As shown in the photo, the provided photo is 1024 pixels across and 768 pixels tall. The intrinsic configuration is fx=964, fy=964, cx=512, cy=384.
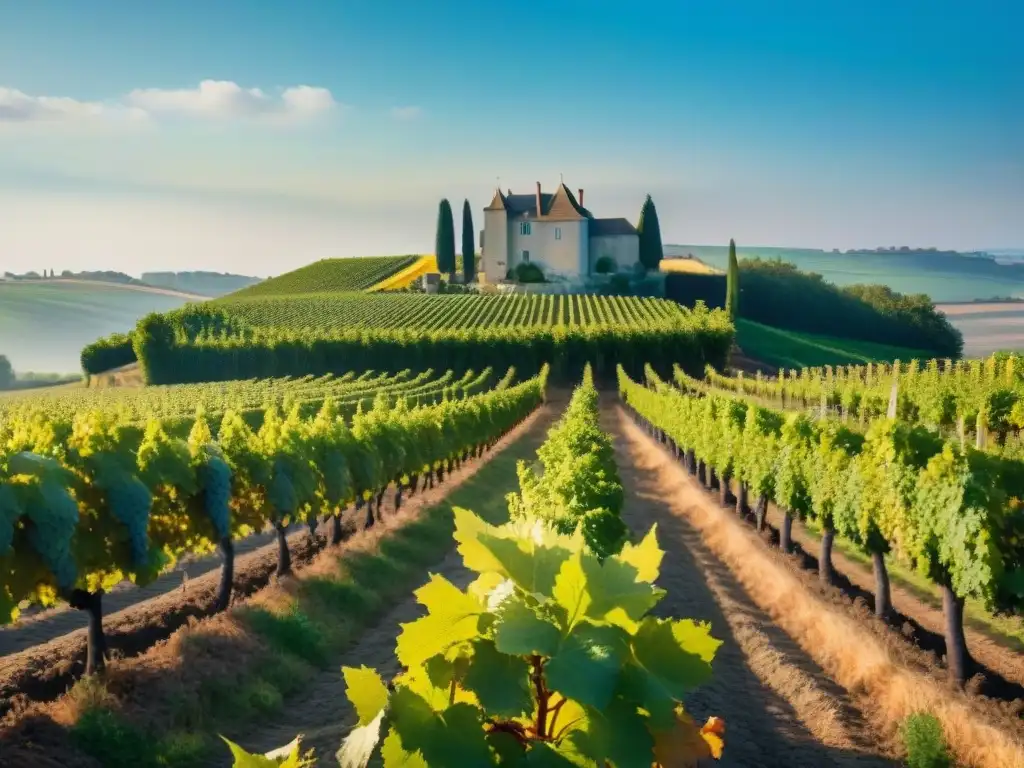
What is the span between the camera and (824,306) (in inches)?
4975

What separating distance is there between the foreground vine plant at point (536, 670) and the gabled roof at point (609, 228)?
122109 mm

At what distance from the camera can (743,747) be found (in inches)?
446

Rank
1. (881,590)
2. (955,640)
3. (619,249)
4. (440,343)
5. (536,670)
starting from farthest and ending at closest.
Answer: (619,249) → (440,343) → (881,590) → (955,640) → (536,670)

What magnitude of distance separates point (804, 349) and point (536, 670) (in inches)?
4410

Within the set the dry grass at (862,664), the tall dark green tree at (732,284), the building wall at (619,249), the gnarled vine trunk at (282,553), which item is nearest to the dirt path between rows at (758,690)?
the dry grass at (862,664)

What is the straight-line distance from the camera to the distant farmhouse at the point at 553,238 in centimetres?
12075

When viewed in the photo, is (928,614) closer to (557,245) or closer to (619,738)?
(619,738)

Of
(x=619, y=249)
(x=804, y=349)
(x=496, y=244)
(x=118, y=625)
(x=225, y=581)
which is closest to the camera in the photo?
(x=118, y=625)

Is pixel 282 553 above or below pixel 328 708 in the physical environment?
above

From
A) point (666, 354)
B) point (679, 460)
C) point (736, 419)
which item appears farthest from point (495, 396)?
point (666, 354)

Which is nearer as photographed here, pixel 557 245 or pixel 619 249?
pixel 557 245

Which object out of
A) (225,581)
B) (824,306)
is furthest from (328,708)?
(824,306)

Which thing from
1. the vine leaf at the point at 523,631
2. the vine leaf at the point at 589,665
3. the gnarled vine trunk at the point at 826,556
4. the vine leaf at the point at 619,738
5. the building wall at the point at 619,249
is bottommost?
the gnarled vine trunk at the point at 826,556

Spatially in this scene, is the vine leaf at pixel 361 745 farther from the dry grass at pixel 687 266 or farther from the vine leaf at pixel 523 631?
the dry grass at pixel 687 266
